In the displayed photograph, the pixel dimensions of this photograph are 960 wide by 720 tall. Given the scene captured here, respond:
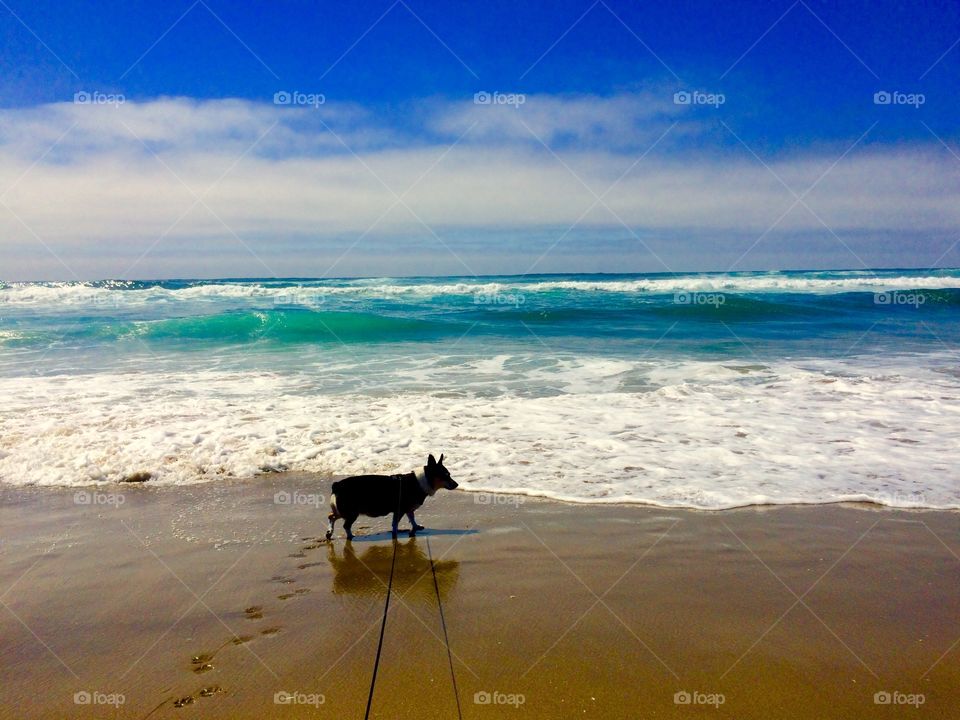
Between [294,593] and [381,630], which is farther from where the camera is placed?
[294,593]

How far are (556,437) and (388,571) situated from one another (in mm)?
3971

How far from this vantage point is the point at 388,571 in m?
4.62

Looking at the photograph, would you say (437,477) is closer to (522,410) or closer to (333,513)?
(333,513)

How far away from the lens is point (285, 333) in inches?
955

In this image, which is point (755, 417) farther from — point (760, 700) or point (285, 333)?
point (285, 333)

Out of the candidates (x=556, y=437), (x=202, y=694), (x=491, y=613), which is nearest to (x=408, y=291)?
(x=556, y=437)

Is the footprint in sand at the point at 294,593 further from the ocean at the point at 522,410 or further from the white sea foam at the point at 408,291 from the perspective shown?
the white sea foam at the point at 408,291

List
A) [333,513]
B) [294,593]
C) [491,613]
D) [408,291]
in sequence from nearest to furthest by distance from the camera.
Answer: [491,613] < [294,593] < [333,513] < [408,291]

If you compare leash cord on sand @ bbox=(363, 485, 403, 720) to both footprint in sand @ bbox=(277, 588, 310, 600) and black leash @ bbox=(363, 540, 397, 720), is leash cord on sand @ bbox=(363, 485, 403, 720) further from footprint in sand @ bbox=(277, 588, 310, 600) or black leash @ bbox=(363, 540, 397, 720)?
footprint in sand @ bbox=(277, 588, 310, 600)

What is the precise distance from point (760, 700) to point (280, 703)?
2.33m

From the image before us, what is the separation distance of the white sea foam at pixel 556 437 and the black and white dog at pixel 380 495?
1.21 m

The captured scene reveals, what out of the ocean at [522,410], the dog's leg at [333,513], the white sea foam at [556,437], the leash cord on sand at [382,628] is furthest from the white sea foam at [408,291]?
the leash cord on sand at [382,628]

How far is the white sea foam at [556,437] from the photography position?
6.49 meters

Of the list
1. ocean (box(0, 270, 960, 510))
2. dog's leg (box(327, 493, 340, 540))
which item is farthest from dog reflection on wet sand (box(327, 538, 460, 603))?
ocean (box(0, 270, 960, 510))
